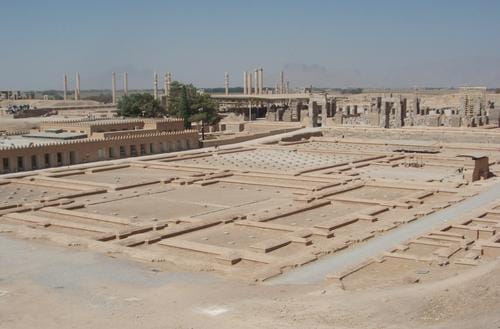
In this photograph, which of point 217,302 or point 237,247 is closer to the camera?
point 217,302

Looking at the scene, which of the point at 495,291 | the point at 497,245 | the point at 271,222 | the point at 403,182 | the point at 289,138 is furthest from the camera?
the point at 289,138

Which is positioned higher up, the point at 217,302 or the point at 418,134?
the point at 418,134

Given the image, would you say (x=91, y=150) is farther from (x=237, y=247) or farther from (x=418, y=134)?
(x=418, y=134)

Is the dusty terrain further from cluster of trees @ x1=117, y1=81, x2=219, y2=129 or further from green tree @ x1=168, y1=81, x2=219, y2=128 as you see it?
cluster of trees @ x1=117, y1=81, x2=219, y2=129

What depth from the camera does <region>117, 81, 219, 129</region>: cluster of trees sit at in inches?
2164

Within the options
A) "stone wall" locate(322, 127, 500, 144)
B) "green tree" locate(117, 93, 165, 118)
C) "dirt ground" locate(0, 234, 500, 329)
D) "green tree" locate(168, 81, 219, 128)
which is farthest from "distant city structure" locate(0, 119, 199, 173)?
"dirt ground" locate(0, 234, 500, 329)

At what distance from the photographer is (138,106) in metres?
56.3

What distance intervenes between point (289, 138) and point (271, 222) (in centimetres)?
3094

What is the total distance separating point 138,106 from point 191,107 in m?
4.58

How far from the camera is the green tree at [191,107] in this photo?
180ft

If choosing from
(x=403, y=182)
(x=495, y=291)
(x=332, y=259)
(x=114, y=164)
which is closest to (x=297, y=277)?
(x=332, y=259)

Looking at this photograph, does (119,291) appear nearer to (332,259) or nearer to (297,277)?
(297,277)

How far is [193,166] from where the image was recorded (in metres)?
36.9

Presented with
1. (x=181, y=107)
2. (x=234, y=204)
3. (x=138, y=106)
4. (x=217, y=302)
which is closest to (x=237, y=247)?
(x=217, y=302)
